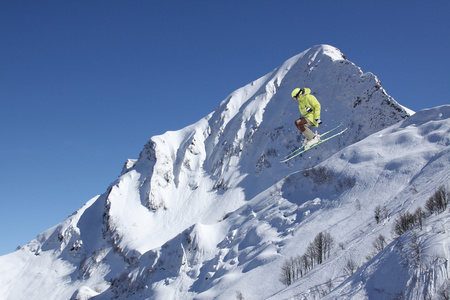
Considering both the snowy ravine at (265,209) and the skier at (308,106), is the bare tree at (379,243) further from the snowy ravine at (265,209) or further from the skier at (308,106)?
the skier at (308,106)

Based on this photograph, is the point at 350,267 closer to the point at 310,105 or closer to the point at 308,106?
the point at 308,106

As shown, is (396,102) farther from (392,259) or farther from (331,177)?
(392,259)

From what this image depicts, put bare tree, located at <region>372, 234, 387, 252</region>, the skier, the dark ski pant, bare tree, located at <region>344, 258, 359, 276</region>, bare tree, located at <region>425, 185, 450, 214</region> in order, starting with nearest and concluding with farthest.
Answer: the skier
the dark ski pant
bare tree, located at <region>344, 258, 359, 276</region>
bare tree, located at <region>372, 234, 387, 252</region>
bare tree, located at <region>425, 185, 450, 214</region>

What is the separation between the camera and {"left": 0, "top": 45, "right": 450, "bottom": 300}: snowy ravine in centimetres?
2661

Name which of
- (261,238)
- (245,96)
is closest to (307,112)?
(261,238)

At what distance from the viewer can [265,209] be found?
57.1 m

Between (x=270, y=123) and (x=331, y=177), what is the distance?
5288 cm

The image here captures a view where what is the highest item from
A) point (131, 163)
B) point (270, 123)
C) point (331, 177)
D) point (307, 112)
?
point (131, 163)

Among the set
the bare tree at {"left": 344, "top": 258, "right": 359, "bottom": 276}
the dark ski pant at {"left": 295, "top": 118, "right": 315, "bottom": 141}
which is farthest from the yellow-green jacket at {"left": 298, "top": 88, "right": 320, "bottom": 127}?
the bare tree at {"left": 344, "top": 258, "right": 359, "bottom": 276}

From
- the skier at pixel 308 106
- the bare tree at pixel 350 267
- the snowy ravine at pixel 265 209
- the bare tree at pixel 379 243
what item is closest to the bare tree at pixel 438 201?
the snowy ravine at pixel 265 209

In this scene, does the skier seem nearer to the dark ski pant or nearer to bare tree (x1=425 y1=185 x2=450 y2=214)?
the dark ski pant

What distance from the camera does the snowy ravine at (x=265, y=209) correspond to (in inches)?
1048

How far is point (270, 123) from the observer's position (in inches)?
4080

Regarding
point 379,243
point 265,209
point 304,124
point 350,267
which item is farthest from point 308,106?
point 265,209
